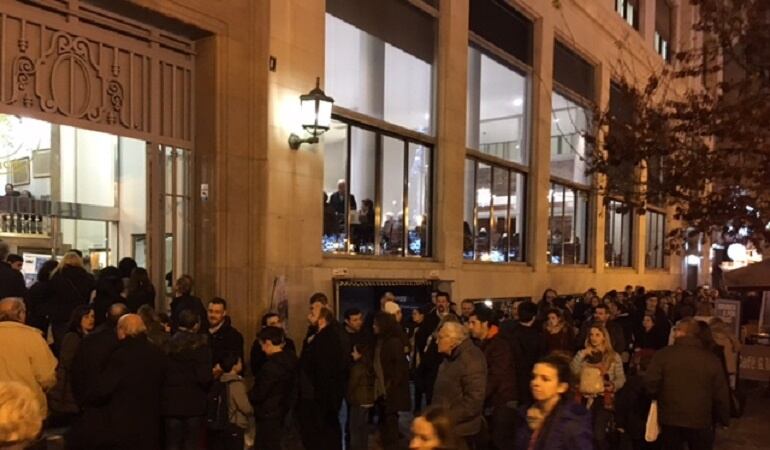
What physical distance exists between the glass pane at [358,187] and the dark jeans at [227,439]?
17.7 ft

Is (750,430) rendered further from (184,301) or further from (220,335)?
(184,301)

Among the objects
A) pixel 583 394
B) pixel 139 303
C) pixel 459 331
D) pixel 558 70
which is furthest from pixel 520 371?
pixel 558 70

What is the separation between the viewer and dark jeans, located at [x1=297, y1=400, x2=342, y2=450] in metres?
7.27

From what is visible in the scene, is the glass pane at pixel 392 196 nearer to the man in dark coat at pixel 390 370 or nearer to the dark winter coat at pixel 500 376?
the man in dark coat at pixel 390 370

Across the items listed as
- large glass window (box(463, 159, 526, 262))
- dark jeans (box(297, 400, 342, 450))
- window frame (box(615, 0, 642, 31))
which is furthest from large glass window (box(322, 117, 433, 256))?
window frame (box(615, 0, 642, 31))

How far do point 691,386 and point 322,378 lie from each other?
359 centimetres

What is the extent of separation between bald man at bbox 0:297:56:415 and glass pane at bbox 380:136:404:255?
24.9ft

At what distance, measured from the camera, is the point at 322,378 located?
7.09 meters

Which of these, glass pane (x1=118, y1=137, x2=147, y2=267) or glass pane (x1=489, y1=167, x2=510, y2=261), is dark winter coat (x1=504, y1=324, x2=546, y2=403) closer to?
glass pane (x1=118, y1=137, x2=147, y2=267)

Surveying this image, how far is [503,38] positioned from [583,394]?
12.1 metres

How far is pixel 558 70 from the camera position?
19797 millimetres

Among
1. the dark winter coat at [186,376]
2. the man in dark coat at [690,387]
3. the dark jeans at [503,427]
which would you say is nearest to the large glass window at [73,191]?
the dark winter coat at [186,376]

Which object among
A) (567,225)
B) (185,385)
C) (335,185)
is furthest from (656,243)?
(185,385)

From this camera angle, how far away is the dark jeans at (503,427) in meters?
6.32
